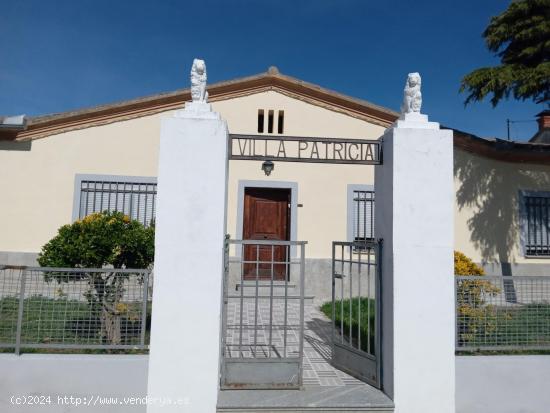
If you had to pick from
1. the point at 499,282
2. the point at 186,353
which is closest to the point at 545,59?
the point at 499,282

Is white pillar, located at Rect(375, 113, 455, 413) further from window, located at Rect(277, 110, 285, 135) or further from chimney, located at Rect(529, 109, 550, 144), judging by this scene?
chimney, located at Rect(529, 109, 550, 144)

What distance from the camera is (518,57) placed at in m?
9.18

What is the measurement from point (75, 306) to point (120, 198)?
15.5 feet

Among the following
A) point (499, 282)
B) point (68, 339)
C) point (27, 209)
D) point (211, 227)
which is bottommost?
point (68, 339)

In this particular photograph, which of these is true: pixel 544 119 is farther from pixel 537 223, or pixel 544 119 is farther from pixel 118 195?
pixel 118 195

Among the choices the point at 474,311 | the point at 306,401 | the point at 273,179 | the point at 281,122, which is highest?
the point at 281,122

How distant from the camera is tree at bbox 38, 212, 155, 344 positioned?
4477mm

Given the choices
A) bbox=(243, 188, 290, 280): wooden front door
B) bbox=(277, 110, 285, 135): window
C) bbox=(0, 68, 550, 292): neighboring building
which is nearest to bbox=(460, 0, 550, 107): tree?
bbox=(0, 68, 550, 292): neighboring building

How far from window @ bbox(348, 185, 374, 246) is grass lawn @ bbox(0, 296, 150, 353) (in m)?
6.02

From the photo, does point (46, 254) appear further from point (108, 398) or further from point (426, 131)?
point (426, 131)

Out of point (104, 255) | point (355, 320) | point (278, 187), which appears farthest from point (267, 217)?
point (104, 255)

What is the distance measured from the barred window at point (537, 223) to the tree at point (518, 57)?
7.76ft

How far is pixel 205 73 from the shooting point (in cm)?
409

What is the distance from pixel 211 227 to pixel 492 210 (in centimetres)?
824
